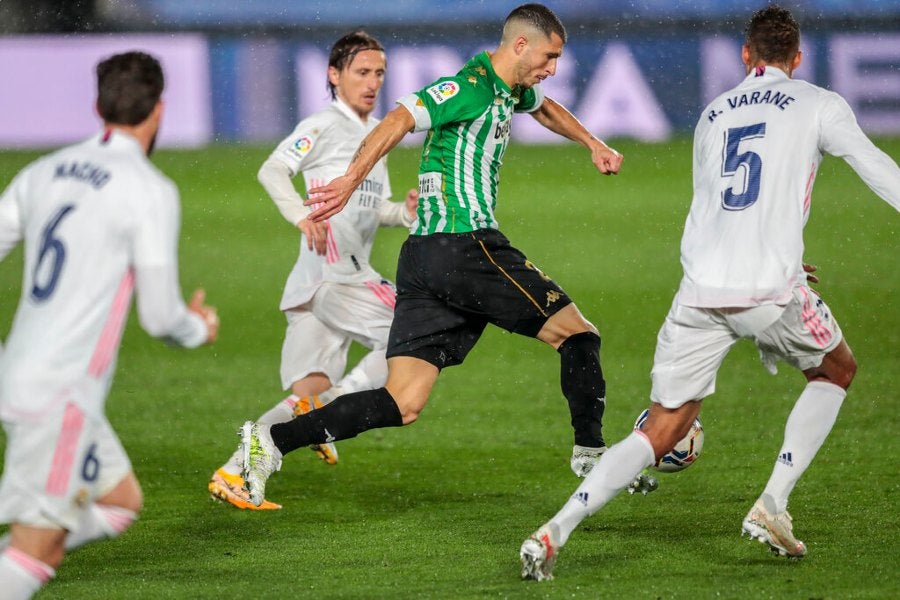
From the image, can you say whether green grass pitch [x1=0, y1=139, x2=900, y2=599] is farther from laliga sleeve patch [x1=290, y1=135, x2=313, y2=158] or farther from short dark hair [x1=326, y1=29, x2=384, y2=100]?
short dark hair [x1=326, y1=29, x2=384, y2=100]

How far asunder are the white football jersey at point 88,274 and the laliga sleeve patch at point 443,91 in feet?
6.04

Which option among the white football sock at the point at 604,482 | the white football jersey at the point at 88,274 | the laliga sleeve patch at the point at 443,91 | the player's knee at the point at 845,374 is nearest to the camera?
the white football jersey at the point at 88,274

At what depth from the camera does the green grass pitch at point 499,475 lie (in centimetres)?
492

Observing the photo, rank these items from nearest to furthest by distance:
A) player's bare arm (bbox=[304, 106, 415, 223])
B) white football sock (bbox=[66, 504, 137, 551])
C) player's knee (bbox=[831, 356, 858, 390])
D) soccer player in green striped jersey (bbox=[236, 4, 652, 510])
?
white football sock (bbox=[66, 504, 137, 551]) < player's bare arm (bbox=[304, 106, 415, 223]) < player's knee (bbox=[831, 356, 858, 390]) < soccer player in green striped jersey (bbox=[236, 4, 652, 510])

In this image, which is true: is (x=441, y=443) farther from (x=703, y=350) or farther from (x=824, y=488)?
(x=703, y=350)

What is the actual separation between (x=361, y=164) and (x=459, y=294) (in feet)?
2.40

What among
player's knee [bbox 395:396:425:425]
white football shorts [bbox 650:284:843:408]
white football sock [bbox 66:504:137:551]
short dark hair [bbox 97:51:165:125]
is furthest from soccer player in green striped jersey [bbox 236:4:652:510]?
short dark hair [bbox 97:51:165:125]

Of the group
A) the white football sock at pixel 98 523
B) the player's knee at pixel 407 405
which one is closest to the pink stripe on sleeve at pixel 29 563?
the white football sock at pixel 98 523

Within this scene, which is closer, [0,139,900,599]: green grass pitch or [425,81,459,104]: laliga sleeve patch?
[0,139,900,599]: green grass pitch

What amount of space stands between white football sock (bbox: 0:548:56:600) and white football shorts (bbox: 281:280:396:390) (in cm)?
317

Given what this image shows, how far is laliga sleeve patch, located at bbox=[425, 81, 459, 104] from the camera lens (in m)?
5.40

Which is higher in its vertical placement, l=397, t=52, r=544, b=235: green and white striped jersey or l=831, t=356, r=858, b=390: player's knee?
l=397, t=52, r=544, b=235: green and white striped jersey

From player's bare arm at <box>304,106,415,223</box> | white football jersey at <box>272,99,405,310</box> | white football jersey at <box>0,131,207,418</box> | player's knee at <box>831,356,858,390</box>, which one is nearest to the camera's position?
white football jersey at <box>0,131,207,418</box>

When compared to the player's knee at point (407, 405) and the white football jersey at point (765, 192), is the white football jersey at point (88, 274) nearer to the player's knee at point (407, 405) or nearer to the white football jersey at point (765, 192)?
the player's knee at point (407, 405)
